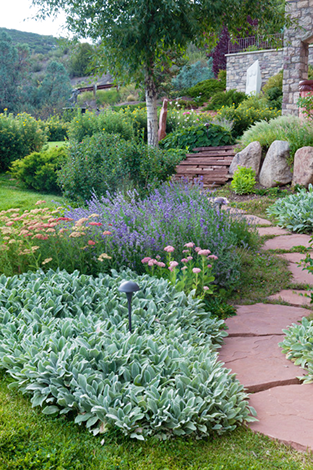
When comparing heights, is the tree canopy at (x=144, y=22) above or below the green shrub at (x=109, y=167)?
A: above

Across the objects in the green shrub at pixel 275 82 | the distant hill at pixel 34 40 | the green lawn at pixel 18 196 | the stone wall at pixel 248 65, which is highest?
the distant hill at pixel 34 40

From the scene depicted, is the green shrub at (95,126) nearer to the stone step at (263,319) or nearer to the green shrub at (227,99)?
the stone step at (263,319)

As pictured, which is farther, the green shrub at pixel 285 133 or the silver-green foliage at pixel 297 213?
the green shrub at pixel 285 133

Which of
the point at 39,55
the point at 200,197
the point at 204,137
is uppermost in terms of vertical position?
the point at 39,55

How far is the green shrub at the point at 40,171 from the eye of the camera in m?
8.30

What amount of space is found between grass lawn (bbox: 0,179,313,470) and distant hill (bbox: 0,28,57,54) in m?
59.9

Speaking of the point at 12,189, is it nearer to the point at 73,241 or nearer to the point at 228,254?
the point at 73,241

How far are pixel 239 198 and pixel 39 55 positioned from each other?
52558 mm

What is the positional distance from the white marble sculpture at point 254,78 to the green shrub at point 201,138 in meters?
10.0

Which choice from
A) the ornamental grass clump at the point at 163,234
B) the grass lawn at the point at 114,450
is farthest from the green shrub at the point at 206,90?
the grass lawn at the point at 114,450

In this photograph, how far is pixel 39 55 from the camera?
52.2 m

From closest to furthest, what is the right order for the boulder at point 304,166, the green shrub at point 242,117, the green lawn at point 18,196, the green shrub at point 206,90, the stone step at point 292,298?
the stone step at point 292,298 → the green lawn at point 18,196 → the boulder at point 304,166 → the green shrub at point 242,117 → the green shrub at point 206,90

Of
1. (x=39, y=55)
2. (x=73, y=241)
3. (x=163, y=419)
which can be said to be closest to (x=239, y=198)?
(x=73, y=241)

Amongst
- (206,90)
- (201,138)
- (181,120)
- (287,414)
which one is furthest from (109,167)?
(206,90)
